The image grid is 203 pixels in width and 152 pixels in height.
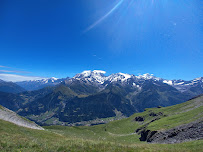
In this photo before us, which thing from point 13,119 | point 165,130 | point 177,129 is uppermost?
point 177,129

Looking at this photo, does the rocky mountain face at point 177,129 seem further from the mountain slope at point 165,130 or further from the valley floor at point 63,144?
the valley floor at point 63,144

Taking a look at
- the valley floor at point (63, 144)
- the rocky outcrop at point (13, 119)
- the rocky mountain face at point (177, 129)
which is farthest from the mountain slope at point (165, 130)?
the rocky outcrop at point (13, 119)

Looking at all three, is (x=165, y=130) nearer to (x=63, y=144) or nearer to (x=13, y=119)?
(x=63, y=144)

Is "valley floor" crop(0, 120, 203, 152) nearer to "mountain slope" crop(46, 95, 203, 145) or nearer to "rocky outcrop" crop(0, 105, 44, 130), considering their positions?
"mountain slope" crop(46, 95, 203, 145)

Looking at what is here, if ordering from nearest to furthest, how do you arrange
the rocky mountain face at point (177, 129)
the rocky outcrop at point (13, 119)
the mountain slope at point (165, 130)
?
the rocky mountain face at point (177, 129) < the mountain slope at point (165, 130) < the rocky outcrop at point (13, 119)

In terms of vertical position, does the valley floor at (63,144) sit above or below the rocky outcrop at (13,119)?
above

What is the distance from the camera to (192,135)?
112ft

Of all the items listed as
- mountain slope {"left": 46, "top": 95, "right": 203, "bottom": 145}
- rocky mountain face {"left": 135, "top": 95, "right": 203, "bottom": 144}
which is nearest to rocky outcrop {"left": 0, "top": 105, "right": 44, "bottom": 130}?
mountain slope {"left": 46, "top": 95, "right": 203, "bottom": 145}

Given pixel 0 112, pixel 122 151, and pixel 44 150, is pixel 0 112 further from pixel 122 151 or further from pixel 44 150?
pixel 122 151

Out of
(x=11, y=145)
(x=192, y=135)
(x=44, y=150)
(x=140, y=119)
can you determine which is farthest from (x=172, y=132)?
(x=140, y=119)

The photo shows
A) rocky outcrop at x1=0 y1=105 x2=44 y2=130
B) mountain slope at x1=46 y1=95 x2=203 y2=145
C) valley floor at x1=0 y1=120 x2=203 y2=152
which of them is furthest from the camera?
rocky outcrop at x1=0 y1=105 x2=44 y2=130

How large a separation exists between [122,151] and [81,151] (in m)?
5.15

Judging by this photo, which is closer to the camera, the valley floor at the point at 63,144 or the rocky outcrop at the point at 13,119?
the valley floor at the point at 63,144

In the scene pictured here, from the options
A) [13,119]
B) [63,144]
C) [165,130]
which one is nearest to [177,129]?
[165,130]
